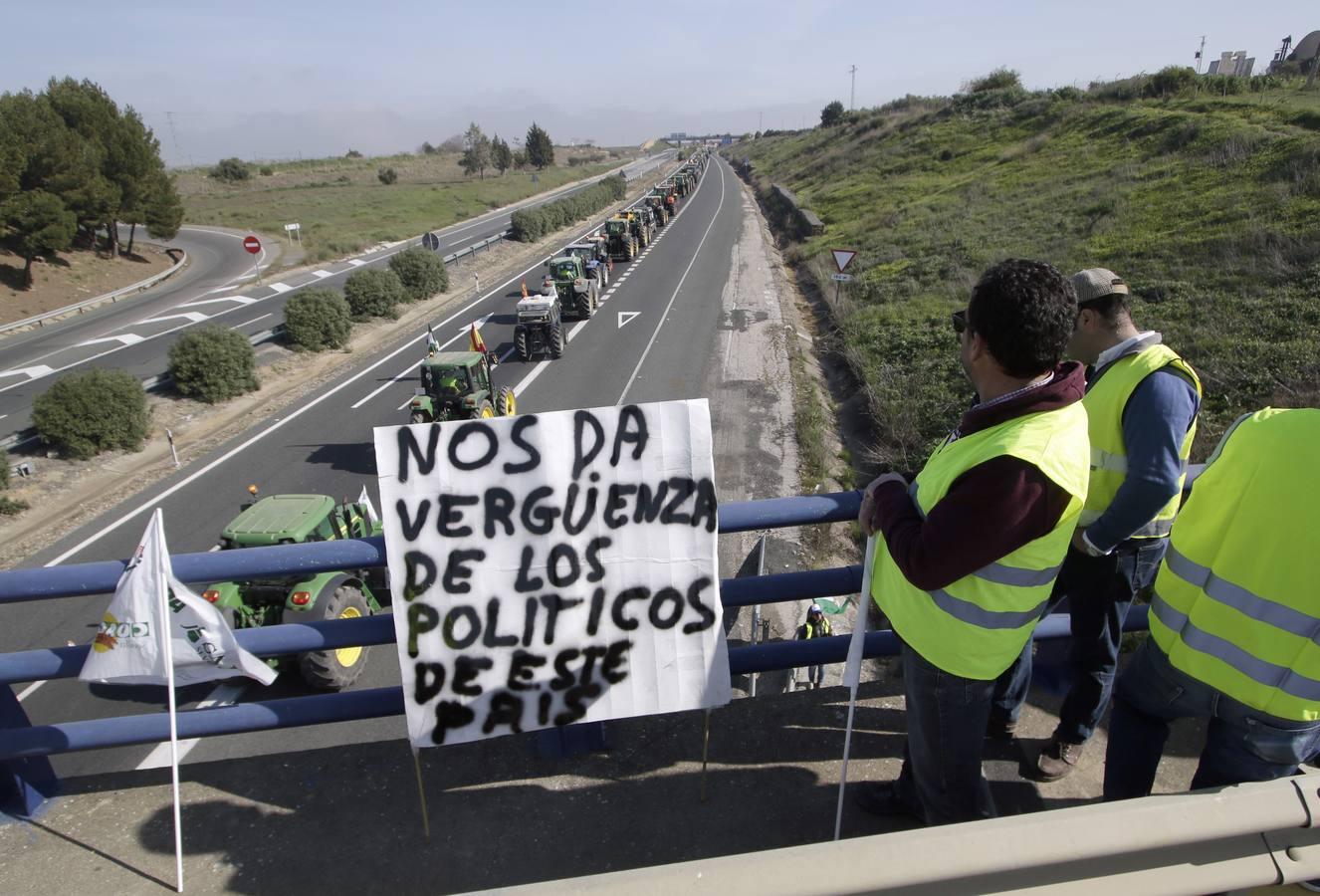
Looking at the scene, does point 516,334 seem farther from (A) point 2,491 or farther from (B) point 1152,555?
(B) point 1152,555

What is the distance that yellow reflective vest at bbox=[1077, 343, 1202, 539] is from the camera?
9.41 ft

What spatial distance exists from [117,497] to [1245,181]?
28.5m

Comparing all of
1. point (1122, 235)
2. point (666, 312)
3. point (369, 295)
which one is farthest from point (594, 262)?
point (1122, 235)

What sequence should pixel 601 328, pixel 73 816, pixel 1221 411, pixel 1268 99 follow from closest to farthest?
pixel 73 816, pixel 1221 411, pixel 601 328, pixel 1268 99

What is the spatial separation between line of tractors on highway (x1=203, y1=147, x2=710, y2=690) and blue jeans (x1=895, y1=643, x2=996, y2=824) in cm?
316

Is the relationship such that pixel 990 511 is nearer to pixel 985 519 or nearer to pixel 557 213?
pixel 985 519

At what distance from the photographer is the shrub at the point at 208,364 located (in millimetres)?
18578

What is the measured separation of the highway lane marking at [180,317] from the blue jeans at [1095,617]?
31.9 m

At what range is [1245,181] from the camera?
20500 mm

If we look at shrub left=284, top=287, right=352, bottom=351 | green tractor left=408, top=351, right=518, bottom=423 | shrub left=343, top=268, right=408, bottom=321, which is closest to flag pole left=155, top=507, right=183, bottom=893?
green tractor left=408, top=351, right=518, bottom=423

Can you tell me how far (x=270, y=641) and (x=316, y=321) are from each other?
75.5ft

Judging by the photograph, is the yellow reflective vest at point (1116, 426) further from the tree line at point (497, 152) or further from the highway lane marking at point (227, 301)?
the tree line at point (497, 152)

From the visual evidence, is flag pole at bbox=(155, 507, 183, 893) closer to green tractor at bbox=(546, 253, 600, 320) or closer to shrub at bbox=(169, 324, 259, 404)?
shrub at bbox=(169, 324, 259, 404)

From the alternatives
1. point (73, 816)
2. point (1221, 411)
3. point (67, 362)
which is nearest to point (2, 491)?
point (67, 362)
